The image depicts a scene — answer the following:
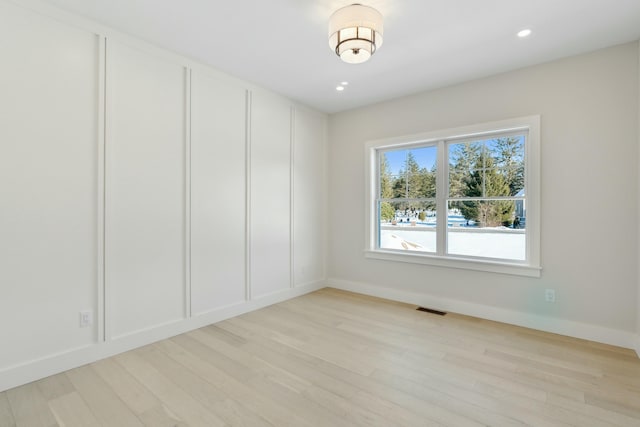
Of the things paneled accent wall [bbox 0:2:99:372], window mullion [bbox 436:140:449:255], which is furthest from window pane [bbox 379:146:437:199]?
paneled accent wall [bbox 0:2:99:372]

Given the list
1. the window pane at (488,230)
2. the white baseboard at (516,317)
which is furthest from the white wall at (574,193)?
the window pane at (488,230)

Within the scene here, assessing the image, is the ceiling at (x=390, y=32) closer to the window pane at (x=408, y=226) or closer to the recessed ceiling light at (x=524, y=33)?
the recessed ceiling light at (x=524, y=33)

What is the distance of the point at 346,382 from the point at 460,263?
2.19 metres

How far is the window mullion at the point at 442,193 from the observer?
12.8 ft

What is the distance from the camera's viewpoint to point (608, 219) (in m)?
2.87

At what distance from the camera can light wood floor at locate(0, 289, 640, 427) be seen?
187 cm

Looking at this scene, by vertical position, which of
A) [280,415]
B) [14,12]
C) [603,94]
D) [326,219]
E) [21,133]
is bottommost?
[280,415]

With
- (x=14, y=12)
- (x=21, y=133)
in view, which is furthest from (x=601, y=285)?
(x=14, y=12)

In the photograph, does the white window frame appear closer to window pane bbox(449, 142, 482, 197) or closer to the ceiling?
window pane bbox(449, 142, 482, 197)

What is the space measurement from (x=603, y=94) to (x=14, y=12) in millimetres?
4893

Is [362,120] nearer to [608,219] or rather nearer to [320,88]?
[320,88]

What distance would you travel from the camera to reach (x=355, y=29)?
220 centimetres

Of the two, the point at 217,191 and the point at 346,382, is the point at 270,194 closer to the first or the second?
the point at 217,191

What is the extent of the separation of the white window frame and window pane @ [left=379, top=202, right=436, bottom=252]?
0.32 feet
